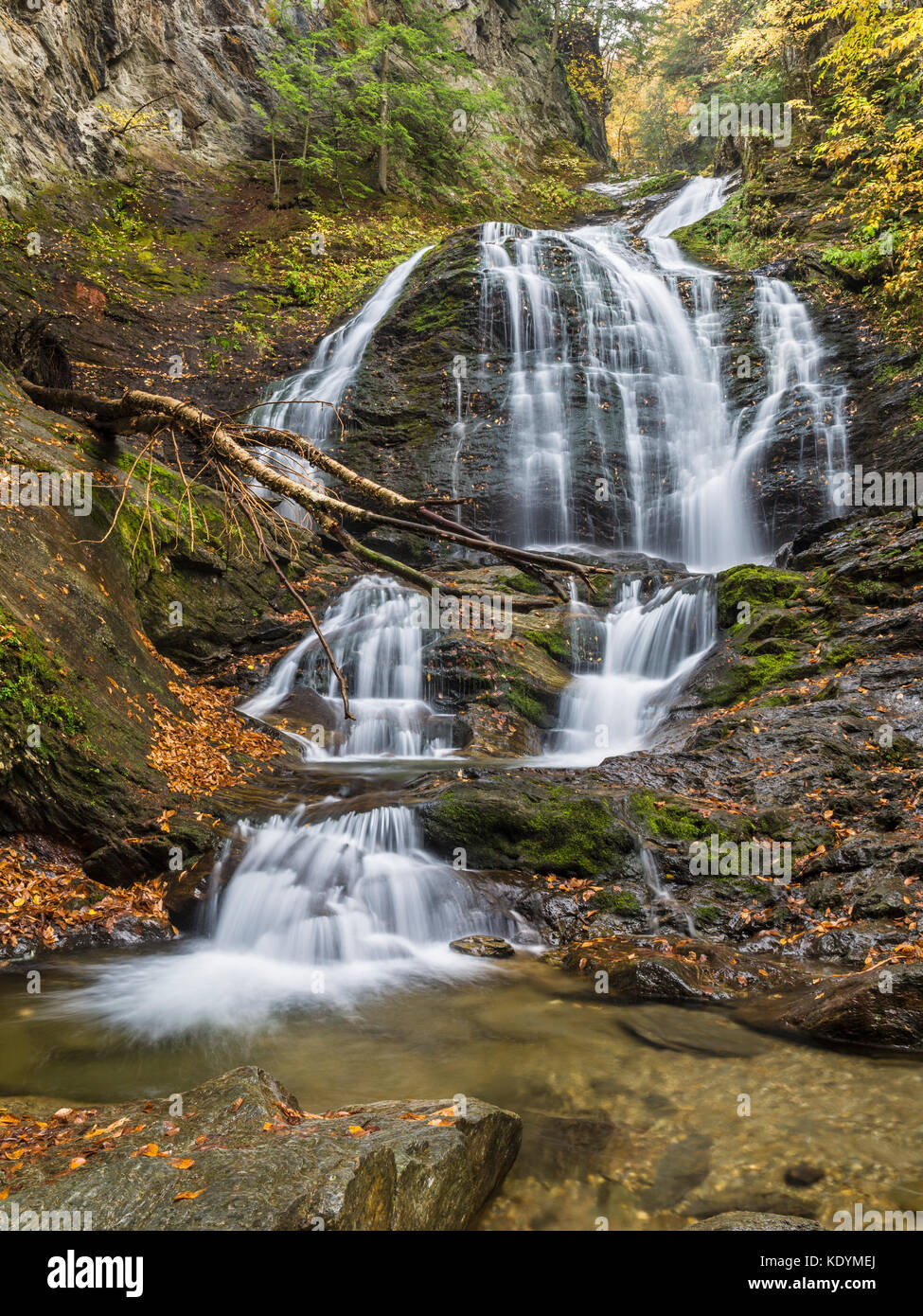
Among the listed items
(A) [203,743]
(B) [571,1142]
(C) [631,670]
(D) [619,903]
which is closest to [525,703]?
(C) [631,670]

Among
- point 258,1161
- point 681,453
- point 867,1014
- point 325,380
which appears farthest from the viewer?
point 325,380

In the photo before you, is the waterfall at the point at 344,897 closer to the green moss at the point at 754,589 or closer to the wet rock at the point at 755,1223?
the wet rock at the point at 755,1223

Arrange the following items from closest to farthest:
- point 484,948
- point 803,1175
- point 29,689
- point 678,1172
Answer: point 803,1175 → point 678,1172 → point 29,689 → point 484,948

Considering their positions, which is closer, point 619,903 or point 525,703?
point 619,903

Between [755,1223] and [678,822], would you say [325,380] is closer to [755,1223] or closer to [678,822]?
[678,822]

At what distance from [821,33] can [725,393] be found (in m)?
11.6

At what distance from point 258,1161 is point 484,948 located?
346 centimetres

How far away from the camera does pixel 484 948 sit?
555 centimetres

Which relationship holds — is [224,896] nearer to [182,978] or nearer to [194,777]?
[182,978]

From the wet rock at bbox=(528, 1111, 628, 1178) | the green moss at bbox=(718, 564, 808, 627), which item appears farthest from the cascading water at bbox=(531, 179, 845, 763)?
the wet rock at bbox=(528, 1111, 628, 1178)

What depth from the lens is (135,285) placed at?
1714cm

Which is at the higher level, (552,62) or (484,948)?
(552,62)

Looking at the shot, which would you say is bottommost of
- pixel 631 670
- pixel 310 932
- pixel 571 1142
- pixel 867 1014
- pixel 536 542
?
pixel 571 1142
